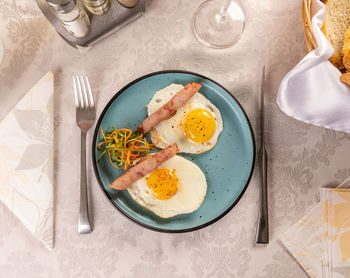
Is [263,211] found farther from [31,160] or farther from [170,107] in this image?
[31,160]

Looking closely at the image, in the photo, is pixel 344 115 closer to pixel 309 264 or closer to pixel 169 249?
pixel 309 264

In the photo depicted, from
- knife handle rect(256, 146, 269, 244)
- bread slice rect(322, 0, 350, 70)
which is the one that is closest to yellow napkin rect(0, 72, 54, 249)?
knife handle rect(256, 146, 269, 244)

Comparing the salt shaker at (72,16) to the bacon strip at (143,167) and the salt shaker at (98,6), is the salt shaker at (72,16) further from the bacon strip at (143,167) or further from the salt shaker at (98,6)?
the bacon strip at (143,167)

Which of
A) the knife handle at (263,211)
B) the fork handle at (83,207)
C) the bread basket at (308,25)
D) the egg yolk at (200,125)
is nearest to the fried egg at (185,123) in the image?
the egg yolk at (200,125)

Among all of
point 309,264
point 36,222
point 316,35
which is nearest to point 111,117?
point 36,222

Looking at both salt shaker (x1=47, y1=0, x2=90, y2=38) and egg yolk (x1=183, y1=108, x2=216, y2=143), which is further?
egg yolk (x1=183, y1=108, x2=216, y2=143)

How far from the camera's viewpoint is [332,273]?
121cm

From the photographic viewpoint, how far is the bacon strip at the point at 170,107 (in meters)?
1.18

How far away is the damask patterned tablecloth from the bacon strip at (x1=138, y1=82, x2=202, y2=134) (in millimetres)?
156

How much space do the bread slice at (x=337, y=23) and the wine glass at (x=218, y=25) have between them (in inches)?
13.5

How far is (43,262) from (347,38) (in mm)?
1472

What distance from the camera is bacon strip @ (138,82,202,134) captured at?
1.18m

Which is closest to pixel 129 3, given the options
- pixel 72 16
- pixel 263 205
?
pixel 72 16

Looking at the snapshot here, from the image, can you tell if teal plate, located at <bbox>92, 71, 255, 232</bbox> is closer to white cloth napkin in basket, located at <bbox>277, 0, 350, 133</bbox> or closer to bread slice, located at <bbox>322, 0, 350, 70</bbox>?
white cloth napkin in basket, located at <bbox>277, 0, 350, 133</bbox>
